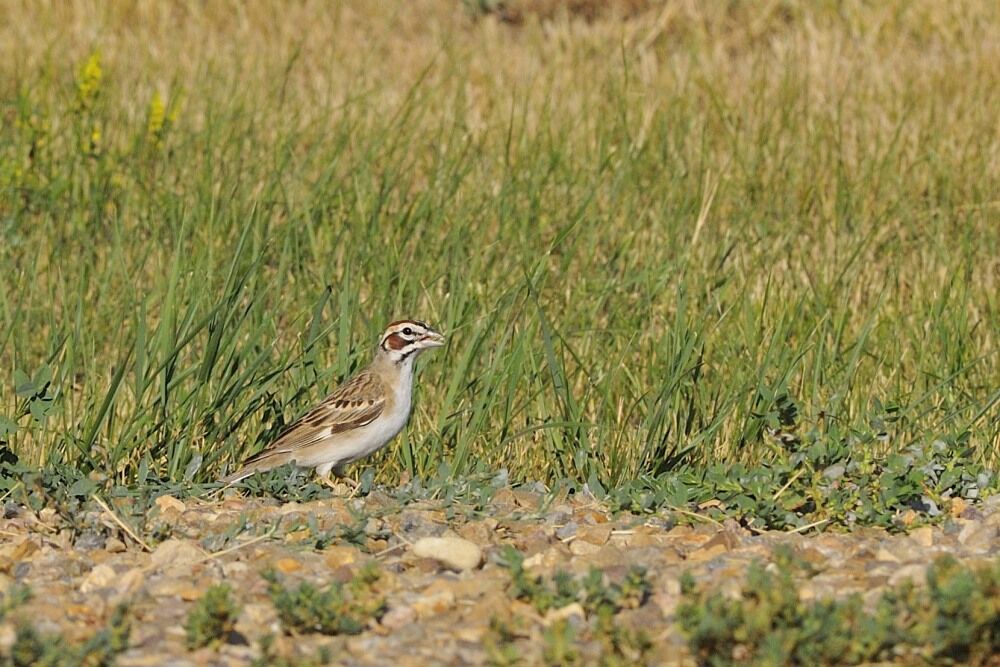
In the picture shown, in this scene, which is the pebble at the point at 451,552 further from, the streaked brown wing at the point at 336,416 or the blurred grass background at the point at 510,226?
the streaked brown wing at the point at 336,416

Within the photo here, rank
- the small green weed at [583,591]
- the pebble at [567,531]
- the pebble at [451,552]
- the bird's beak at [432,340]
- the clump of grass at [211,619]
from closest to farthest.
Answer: the clump of grass at [211,619], the small green weed at [583,591], the pebble at [451,552], the pebble at [567,531], the bird's beak at [432,340]

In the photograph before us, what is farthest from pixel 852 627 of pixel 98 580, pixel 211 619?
pixel 98 580

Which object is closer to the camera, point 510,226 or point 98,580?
point 98,580

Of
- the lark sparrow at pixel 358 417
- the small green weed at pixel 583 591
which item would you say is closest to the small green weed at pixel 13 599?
the small green weed at pixel 583 591

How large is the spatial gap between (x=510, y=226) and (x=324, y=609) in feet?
17.1

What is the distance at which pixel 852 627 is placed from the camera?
14.9ft

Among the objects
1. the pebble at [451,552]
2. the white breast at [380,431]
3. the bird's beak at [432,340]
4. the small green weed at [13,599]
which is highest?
the small green weed at [13,599]

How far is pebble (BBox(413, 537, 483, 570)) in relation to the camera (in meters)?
5.36

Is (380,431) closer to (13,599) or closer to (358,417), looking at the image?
(358,417)

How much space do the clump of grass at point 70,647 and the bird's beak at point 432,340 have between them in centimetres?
272

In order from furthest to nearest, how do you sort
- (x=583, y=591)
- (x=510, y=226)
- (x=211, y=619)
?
(x=510, y=226), (x=583, y=591), (x=211, y=619)

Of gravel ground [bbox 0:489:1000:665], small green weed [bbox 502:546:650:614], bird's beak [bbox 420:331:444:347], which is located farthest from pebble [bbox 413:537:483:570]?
bird's beak [bbox 420:331:444:347]

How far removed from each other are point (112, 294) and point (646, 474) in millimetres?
3677

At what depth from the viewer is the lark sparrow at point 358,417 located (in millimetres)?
6797
